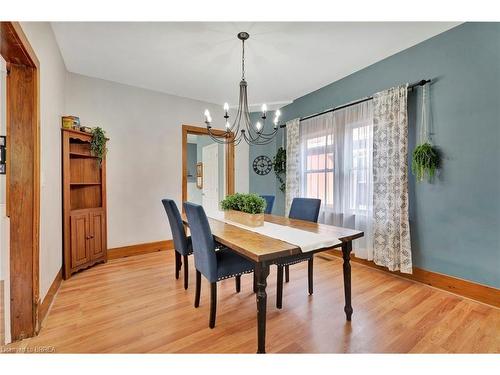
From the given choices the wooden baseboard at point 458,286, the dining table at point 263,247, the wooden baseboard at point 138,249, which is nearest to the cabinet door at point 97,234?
the wooden baseboard at point 138,249

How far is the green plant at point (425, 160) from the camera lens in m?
2.29

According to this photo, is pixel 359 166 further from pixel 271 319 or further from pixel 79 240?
pixel 79 240

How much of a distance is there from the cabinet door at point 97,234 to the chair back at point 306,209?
246 centimetres

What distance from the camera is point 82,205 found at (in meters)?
3.03

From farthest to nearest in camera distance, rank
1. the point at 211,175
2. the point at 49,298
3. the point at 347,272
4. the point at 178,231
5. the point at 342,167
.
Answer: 1. the point at 211,175
2. the point at 342,167
3. the point at 178,231
4. the point at 49,298
5. the point at 347,272

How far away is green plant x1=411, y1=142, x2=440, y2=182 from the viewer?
7.53 feet

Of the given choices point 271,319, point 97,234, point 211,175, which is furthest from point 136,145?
point 271,319

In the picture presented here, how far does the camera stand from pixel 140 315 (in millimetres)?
1902

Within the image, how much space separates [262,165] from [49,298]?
3.52m

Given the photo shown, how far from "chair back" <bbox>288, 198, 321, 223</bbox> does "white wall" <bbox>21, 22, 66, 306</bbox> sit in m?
2.37
